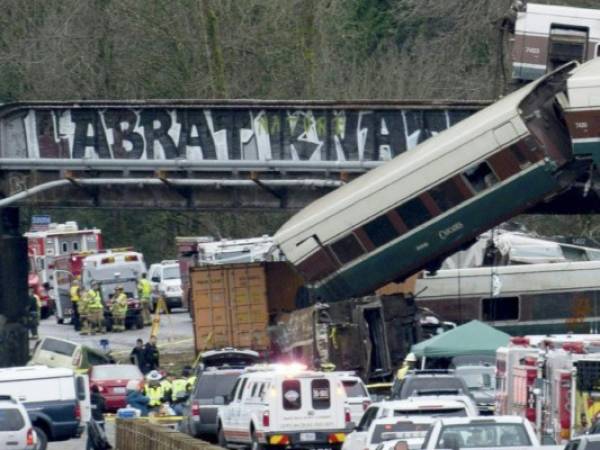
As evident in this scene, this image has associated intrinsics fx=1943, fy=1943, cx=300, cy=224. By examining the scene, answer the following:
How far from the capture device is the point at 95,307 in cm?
6181

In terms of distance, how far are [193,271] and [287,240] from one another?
7320 millimetres

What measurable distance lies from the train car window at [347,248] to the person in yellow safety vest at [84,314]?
77.9ft

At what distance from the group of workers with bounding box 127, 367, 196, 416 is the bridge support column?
20.8 ft

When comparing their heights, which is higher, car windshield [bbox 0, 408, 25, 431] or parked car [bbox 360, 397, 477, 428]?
parked car [bbox 360, 397, 477, 428]

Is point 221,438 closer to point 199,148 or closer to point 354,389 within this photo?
point 354,389

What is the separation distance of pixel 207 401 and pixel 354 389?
3080 mm

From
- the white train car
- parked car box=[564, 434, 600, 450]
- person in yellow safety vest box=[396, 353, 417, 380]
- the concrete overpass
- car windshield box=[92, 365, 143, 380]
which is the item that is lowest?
car windshield box=[92, 365, 143, 380]

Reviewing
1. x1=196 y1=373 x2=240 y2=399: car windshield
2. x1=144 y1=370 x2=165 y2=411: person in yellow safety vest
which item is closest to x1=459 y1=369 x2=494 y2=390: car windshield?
x1=196 y1=373 x2=240 y2=399: car windshield

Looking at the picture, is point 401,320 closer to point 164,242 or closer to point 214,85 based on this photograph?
point 214,85

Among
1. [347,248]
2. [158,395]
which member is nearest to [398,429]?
[347,248]

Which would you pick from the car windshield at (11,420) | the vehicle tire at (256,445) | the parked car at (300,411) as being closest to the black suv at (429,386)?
the parked car at (300,411)

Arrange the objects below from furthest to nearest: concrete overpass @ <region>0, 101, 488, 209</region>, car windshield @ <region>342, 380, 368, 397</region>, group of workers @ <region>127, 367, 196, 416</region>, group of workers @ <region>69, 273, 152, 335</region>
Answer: group of workers @ <region>69, 273, 152, 335</region>, concrete overpass @ <region>0, 101, 488, 209</region>, group of workers @ <region>127, 367, 196, 416</region>, car windshield @ <region>342, 380, 368, 397</region>

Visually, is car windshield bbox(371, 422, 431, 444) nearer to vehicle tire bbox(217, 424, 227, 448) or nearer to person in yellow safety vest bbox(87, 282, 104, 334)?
vehicle tire bbox(217, 424, 227, 448)

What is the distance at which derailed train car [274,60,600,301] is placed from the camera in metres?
37.0
